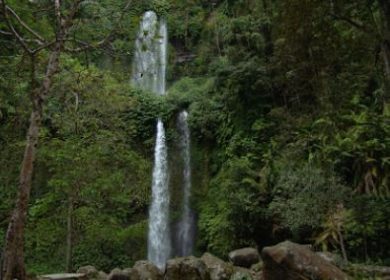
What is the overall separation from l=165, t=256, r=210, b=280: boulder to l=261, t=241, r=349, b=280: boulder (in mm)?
3008

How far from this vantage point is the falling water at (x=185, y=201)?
716 inches

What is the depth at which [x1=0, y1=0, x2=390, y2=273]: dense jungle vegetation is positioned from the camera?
861cm

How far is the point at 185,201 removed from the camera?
19.1m

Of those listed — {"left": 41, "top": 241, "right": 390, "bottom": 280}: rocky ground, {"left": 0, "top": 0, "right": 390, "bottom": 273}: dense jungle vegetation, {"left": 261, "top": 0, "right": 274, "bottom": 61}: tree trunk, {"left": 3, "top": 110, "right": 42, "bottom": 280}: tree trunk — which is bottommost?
{"left": 41, "top": 241, "right": 390, "bottom": 280}: rocky ground

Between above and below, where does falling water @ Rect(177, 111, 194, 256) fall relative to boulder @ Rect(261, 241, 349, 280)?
above

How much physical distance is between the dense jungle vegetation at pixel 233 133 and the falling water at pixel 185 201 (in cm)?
33

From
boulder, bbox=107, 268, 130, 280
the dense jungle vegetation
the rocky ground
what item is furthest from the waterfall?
boulder, bbox=107, 268, 130, 280

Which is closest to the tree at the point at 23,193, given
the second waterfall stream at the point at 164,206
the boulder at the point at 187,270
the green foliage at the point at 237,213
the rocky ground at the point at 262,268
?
the rocky ground at the point at 262,268

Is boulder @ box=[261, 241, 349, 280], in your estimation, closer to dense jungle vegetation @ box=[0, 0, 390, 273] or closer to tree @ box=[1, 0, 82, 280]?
dense jungle vegetation @ box=[0, 0, 390, 273]

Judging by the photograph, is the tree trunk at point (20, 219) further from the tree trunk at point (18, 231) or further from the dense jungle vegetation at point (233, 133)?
the dense jungle vegetation at point (233, 133)

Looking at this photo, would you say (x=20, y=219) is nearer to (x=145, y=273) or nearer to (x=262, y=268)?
Result: (x=262, y=268)

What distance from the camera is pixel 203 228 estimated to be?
56.6ft

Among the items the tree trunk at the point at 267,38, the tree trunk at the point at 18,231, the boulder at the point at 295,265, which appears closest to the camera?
the tree trunk at the point at 18,231

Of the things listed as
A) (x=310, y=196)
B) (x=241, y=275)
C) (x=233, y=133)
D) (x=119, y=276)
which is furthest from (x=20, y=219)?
(x=233, y=133)
